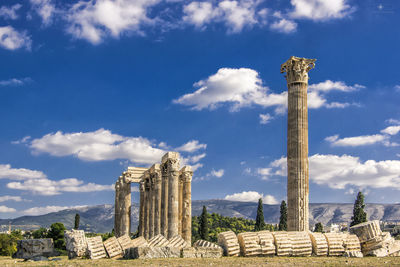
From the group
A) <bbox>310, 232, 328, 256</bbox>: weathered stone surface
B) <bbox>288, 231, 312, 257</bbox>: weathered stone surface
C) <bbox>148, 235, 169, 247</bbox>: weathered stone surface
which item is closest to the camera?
<bbox>288, 231, 312, 257</bbox>: weathered stone surface

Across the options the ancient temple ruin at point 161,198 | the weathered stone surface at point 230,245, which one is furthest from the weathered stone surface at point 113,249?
the ancient temple ruin at point 161,198

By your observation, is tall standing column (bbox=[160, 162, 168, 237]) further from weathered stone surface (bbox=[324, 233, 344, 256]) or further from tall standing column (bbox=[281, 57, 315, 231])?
weathered stone surface (bbox=[324, 233, 344, 256])

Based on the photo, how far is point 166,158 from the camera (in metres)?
37.9

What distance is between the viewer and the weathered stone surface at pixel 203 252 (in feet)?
70.1

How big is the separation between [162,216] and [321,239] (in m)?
18.2

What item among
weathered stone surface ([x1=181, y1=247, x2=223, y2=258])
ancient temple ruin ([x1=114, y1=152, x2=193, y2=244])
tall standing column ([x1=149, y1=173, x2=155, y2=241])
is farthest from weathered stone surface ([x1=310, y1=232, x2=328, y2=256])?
tall standing column ([x1=149, y1=173, x2=155, y2=241])

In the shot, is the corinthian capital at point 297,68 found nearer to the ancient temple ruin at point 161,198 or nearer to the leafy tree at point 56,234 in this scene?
the ancient temple ruin at point 161,198

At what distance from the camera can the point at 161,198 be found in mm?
39969

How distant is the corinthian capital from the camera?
90.3ft

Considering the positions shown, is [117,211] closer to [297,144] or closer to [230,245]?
[297,144]

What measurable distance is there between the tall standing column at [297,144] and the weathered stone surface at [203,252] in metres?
6.71

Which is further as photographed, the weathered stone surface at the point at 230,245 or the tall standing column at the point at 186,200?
the tall standing column at the point at 186,200

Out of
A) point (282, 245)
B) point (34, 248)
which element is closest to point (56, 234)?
point (34, 248)

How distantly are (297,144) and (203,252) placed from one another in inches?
356
